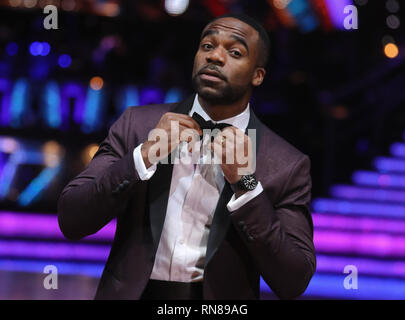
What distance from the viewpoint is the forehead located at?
6.88ft

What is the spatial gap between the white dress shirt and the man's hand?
0.23 ft

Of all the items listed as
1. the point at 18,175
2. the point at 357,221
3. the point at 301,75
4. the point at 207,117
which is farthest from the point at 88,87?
the point at 207,117

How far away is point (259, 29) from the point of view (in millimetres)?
2178

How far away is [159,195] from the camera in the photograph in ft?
6.53

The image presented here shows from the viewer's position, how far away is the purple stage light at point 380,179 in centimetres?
650

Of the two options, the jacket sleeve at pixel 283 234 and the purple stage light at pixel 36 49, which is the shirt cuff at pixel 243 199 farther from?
the purple stage light at pixel 36 49

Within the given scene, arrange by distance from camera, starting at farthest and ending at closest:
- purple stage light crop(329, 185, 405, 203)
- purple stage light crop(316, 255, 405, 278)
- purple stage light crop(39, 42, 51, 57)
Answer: purple stage light crop(39, 42, 51, 57) → purple stage light crop(329, 185, 405, 203) → purple stage light crop(316, 255, 405, 278)

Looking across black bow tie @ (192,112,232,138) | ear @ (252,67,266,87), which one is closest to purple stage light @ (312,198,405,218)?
ear @ (252,67,266,87)

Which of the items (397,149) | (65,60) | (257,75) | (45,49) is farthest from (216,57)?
(45,49)

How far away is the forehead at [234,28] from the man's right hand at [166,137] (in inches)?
14.5

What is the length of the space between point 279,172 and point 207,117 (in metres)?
0.34

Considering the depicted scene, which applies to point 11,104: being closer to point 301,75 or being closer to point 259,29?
point 301,75

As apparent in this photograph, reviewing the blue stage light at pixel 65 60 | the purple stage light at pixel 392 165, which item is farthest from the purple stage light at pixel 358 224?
the blue stage light at pixel 65 60

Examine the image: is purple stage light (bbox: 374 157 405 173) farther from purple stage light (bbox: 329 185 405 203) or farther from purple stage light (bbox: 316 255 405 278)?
purple stage light (bbox: 316 255 405 278)
